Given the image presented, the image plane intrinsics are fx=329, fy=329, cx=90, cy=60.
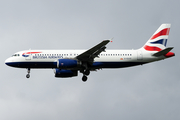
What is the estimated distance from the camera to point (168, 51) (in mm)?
43438

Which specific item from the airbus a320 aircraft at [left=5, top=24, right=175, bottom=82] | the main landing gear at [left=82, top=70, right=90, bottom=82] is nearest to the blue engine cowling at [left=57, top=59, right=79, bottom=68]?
the airbus a320 aircraft at [left=5, top=24, right=175, bottom=82]

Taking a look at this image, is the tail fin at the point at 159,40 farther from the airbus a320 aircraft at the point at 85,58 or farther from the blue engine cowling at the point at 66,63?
the blue engine cowling at the point at 66,63

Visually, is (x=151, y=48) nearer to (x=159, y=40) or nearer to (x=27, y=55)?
(x=159, y=40)

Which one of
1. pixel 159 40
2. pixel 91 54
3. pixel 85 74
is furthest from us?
pixel 159 40

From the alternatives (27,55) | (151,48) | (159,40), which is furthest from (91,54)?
(159,40)

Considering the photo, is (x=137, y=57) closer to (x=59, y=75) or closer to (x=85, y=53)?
(x=85, y=53)

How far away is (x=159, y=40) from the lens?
4781cm

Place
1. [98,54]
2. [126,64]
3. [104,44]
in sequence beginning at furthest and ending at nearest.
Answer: [126,64] < [98,54] < [104,44]

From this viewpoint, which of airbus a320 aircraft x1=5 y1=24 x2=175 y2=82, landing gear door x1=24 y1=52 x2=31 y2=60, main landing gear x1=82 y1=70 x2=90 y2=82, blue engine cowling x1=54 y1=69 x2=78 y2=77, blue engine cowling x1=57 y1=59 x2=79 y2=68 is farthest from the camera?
blue engine cowling x1=54 y1=69 x2=78 y2=77

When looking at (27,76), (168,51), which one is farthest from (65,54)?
(168,51)

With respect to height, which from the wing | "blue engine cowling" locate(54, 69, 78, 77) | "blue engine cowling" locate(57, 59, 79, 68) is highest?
the wing

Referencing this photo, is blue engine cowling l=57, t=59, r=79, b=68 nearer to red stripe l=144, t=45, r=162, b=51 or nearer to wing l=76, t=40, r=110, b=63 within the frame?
wing l=76, t=40, r=110, b=63

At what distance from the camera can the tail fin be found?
4712 centimetres

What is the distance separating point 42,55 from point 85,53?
624 centimetres
